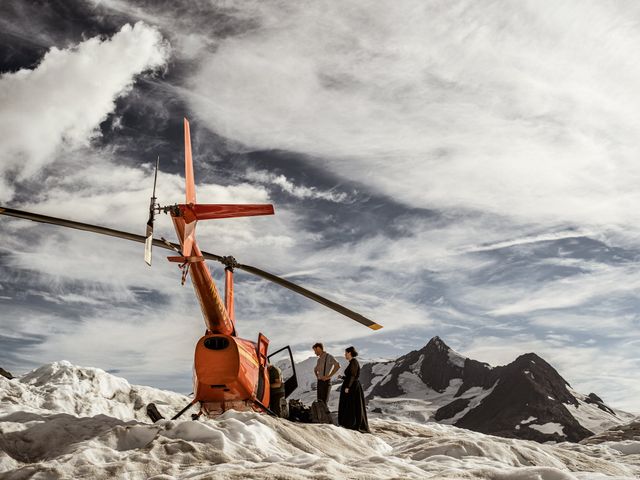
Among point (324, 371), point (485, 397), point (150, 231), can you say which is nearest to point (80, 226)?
point (150, 231)

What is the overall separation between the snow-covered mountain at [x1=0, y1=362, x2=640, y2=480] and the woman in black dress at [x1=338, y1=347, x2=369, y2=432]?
135 cm

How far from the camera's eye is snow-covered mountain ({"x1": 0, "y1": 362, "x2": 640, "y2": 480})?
5867mm

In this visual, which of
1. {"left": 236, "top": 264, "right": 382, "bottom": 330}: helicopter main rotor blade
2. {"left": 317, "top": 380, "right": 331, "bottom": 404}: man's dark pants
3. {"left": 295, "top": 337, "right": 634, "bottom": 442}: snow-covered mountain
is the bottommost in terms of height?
{"left": 295, "top": 337, "right": 634, "bottom": 442}: snow-covered mountain

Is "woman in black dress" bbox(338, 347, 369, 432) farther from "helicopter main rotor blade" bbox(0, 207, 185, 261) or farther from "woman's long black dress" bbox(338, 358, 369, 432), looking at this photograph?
"helicopter main rotor blade" bbox(0, 207, 185, 261)

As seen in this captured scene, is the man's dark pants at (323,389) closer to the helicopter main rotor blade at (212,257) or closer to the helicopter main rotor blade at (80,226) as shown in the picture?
the helicopter main rotor blade at (212,257)

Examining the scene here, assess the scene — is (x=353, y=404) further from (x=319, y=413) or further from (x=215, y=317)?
(x=215, y=317)

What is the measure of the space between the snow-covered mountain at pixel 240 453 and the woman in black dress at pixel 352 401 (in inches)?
53.0

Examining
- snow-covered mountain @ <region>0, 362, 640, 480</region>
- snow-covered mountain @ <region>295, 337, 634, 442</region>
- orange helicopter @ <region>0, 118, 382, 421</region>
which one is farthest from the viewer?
snow-covered mountain @ <region>295, 337, 634, 442</region>

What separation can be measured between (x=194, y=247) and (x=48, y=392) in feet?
42.4

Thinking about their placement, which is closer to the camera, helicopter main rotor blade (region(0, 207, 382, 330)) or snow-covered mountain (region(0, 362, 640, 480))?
snow-covered mountain (region(0, 362, 640, 480))

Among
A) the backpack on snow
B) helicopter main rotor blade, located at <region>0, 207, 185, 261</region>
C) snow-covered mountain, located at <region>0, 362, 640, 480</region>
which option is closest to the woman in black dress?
the backpack on snow

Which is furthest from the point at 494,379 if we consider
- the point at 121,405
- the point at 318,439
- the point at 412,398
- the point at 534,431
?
the point at 318,439

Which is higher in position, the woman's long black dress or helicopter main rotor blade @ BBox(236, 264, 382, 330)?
helicopter main rotor blade @ BBox(236, 264, 382, 330)

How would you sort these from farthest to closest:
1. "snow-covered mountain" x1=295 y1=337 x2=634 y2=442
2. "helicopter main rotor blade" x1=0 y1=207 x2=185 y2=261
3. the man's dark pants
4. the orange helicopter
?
"snow-covered mountain" x1=295 y1=337 x2=634 y2=442
the man's dark pants
the orange helicopter
"helicopter main rotor blade" x1=0 y1=207 x2=185 y2=261
